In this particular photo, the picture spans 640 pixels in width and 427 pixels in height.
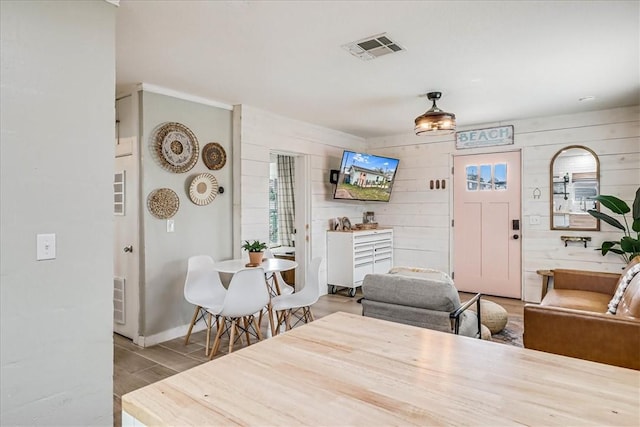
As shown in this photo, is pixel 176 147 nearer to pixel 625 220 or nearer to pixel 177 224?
pixel 177 224

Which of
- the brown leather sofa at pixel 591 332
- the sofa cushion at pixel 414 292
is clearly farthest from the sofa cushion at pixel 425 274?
the brown leather sofa at pixel 591 332

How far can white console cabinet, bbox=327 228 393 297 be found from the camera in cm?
542

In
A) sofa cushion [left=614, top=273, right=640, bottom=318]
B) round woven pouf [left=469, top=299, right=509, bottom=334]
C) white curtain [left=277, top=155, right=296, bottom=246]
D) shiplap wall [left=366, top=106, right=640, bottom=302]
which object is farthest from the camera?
white curtain [left=277, top=155, right=296, bottom=246]

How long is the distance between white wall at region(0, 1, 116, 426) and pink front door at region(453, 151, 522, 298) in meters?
4.83

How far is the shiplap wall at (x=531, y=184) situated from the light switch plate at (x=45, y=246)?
5.05 metres

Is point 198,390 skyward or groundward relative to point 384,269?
skyward

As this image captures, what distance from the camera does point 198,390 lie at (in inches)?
33.1

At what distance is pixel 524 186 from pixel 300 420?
206 inches

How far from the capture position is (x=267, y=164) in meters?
4.56

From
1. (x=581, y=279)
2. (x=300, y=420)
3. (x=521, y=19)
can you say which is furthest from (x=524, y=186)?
(x=300, y=420)

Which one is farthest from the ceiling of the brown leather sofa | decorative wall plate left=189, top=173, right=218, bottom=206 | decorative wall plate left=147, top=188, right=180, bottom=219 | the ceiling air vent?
the brown leather sofa

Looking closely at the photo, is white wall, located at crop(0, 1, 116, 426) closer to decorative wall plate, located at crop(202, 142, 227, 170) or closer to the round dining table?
the round dining table

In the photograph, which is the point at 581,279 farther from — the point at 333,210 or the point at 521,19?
the point at 333,210

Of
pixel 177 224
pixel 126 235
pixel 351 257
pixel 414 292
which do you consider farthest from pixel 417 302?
pixel 351 257
